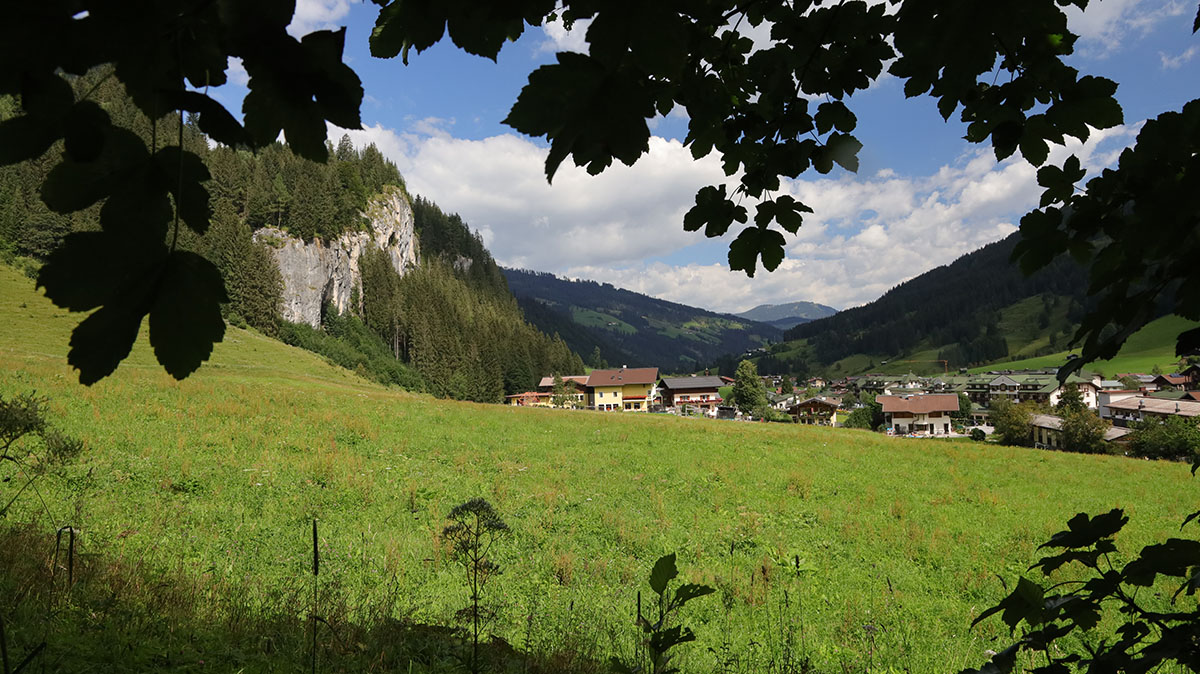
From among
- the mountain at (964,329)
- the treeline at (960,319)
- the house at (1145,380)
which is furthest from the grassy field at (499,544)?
the treeline at (960,319)

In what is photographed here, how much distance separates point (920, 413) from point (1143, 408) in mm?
26141

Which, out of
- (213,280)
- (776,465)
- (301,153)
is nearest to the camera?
(213,280)

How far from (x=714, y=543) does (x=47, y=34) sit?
9617 mm

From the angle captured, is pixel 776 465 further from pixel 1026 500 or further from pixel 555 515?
pixel 555 515

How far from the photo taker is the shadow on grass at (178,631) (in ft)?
8.61

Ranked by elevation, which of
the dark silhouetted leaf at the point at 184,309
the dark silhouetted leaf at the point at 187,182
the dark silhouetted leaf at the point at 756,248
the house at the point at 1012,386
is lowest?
the house at the point at 1012,386

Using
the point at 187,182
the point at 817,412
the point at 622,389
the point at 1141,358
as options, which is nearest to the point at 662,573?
the point at 187,182

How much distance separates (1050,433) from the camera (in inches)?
2297

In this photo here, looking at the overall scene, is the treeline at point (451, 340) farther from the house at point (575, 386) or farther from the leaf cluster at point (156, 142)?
the leaf cluster at point (156, 142)

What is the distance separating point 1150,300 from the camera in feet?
4.01

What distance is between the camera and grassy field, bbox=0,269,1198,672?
3.45 m

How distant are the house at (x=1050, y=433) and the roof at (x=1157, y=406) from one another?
5832 millimetres

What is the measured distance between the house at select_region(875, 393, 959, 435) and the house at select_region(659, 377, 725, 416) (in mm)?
28793

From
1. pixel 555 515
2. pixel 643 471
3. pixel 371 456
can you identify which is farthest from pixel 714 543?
pixel 371 456
